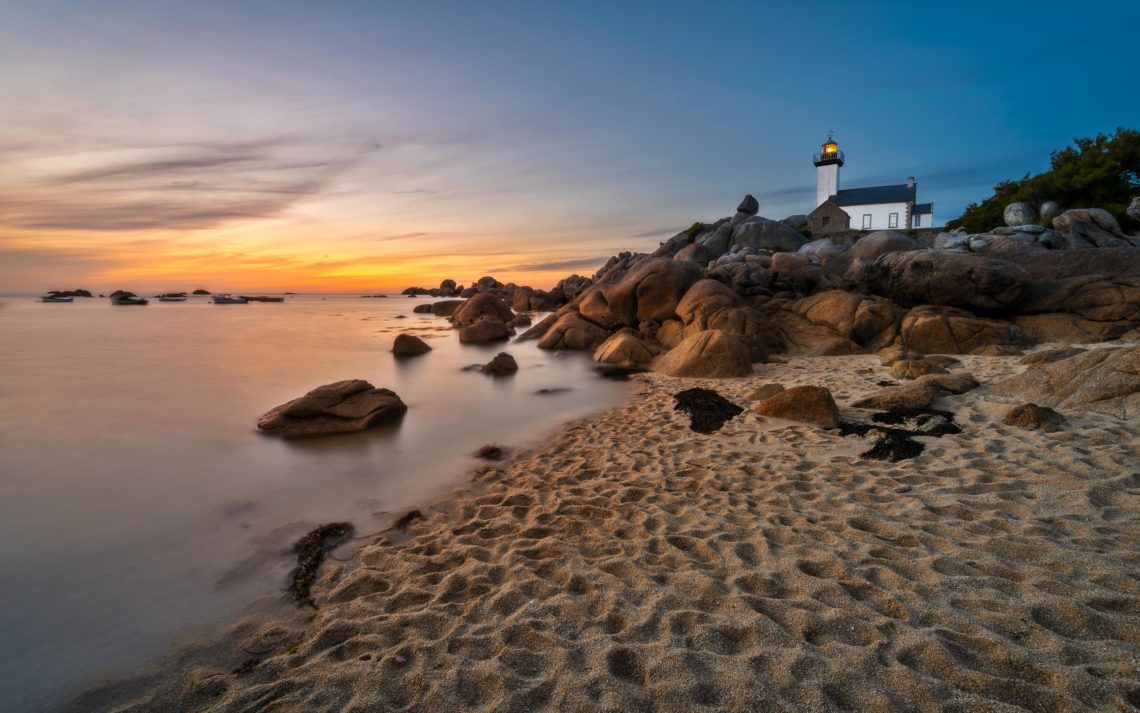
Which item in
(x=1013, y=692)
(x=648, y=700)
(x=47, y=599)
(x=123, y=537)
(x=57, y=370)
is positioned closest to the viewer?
(x=1013, y=692)

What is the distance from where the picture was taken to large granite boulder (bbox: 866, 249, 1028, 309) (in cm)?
1377

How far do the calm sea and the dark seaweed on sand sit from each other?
6.44ft

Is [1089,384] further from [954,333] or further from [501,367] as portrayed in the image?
[501,367]

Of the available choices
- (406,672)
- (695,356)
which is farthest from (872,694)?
Answer: (695,356)

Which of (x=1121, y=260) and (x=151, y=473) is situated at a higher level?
(x=1121, y=260)

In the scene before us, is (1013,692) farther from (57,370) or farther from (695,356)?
(57,370)

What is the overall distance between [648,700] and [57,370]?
79.4 ft

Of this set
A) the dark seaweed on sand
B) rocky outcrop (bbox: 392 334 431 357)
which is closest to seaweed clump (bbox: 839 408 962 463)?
the dark seaweed on sand

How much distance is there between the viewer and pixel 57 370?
18.0 m

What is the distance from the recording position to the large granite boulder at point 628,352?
15695 millimetres

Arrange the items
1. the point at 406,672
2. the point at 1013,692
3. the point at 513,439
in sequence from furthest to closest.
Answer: the point at 513,439 < the point at 406,672 < the point at 1013,692

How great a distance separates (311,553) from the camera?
5.01 metres

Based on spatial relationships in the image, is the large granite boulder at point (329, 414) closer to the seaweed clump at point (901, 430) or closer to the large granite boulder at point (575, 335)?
the seaweed clump at point (901, 430)

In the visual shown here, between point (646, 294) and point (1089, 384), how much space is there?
41.8 ft
